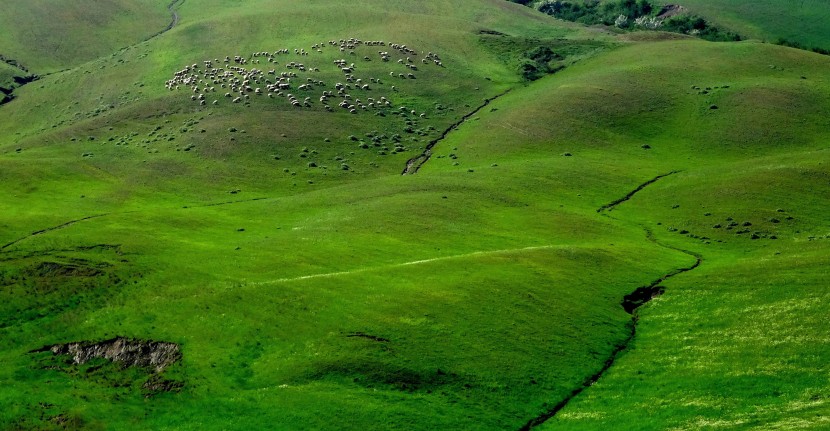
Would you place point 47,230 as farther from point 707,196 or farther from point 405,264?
point 707,196

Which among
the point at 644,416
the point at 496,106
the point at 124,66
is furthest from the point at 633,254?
the point at 124,66

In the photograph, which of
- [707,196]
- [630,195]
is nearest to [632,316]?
[707,196]

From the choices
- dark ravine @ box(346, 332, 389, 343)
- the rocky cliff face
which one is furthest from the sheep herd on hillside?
the rocky cliff face

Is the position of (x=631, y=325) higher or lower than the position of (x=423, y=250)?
higher

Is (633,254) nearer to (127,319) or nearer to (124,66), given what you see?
(127,319)

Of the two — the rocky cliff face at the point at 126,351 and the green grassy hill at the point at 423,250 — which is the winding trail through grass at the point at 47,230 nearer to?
the green grassy hill at the point at 423,250

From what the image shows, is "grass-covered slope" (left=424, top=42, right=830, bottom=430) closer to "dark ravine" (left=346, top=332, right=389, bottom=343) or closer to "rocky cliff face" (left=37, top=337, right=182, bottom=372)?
"dark ravine" (left=346, top=332, right=389, bottom=343)
